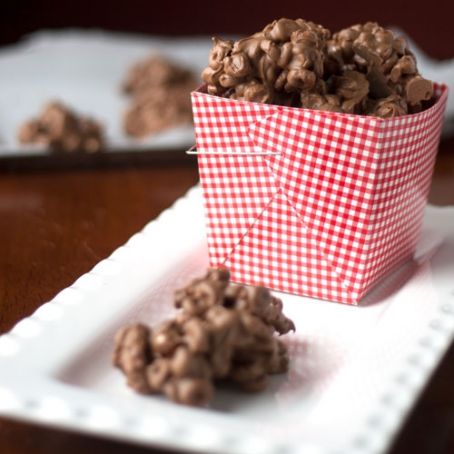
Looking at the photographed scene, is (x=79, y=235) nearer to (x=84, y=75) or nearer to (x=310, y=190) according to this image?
(x=310, y=190)

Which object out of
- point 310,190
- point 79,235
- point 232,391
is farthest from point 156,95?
point 232,391

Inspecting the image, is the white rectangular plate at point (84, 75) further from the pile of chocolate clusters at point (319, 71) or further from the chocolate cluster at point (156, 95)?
A: the pile of chocolate clusters at point (319, 71)

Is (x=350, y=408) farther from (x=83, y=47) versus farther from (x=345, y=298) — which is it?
(x=83, y=47)

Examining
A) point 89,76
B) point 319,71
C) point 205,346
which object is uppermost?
point 319,71

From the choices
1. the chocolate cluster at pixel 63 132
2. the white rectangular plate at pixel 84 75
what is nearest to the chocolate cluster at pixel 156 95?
the white rectangular plate at pixel 84 75

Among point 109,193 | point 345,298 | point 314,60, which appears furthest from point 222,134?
point 109,193
